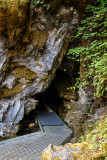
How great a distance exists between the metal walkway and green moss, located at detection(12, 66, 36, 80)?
3.19m

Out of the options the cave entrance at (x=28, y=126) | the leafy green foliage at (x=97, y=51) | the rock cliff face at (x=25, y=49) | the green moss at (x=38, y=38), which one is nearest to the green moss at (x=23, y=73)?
the rock cliff face at (x=25, y=49)

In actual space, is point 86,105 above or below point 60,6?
below

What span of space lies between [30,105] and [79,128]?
3.54 metres

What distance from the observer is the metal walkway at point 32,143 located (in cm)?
405

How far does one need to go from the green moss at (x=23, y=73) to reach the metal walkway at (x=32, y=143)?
3187 millimetres

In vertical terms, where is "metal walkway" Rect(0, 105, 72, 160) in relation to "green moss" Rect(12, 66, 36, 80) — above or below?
below

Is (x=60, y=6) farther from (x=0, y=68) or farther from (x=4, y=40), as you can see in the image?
(x=0, y=68)

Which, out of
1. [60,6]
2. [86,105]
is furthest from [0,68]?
[86,105]

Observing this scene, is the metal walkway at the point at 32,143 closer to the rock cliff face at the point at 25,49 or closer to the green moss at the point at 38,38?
the rock cliff face at the point at 25,49

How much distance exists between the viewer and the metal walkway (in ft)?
13.3

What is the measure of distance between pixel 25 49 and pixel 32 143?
4.48 m

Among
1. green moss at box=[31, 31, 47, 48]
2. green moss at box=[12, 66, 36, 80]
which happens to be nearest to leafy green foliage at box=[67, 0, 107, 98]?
green moss at box=[31, 31, 47, 48]

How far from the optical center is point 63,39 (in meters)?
6.15

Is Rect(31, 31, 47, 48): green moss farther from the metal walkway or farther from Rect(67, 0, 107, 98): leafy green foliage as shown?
the metal walkway
